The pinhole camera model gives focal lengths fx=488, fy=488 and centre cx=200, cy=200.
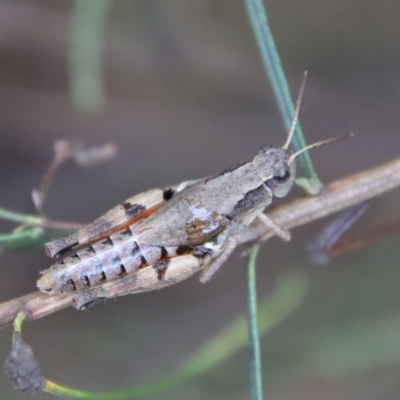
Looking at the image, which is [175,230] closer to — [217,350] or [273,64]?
[217,350]

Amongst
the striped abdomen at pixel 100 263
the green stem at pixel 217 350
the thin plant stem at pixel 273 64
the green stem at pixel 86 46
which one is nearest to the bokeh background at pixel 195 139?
the green stem at pixel 86 46

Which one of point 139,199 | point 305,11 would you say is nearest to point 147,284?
point 139,199

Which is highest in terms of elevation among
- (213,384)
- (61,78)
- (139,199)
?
(61,78)

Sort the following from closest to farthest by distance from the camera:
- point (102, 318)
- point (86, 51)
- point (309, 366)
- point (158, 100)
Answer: point (86, 51) < point (309, 366) < point (102, 318) < point (158, 100)

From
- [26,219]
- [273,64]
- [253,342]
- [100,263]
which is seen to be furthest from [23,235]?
[273,64]

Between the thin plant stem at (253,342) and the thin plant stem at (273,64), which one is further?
the thin plant stem at (273,64)

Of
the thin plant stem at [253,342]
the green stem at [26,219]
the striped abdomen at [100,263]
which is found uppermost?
the green stem at [26,219]

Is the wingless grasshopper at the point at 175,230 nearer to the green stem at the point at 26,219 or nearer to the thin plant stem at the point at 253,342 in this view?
the green stem at the point at 26,219

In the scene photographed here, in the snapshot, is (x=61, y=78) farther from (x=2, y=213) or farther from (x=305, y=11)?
(x=2, y=213)
